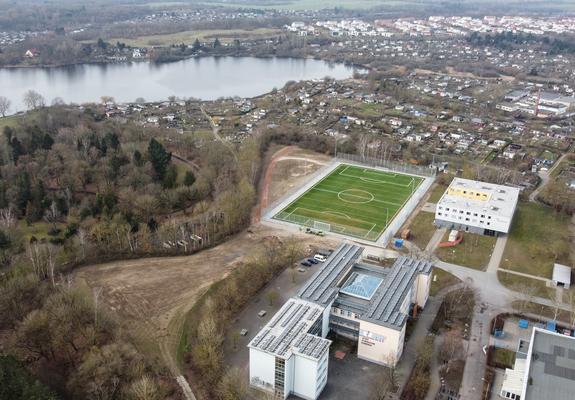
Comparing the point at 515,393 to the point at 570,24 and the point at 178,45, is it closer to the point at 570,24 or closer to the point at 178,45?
the point at 178,45

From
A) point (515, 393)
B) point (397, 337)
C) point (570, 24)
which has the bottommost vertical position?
point (515, 393)

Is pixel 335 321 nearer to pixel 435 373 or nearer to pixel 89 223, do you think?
pixel 435 373

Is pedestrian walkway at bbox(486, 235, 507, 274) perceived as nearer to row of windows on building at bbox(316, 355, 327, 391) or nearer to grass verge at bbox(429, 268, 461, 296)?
grass verge at bbox(429, 268, 461, 296)

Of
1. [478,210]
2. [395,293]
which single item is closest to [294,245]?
[395,293]

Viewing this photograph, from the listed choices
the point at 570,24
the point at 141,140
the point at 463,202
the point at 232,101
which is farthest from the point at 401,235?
the point at 570,24


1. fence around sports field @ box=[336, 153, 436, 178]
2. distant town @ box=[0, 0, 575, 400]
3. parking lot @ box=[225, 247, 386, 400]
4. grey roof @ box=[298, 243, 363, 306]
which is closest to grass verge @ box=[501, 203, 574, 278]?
distant town @ box=[0, 0, 575, 400]

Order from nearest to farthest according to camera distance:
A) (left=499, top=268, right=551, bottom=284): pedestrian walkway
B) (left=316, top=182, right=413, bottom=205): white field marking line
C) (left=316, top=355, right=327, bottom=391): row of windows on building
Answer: (left=316, top=355, right=327, bottom=391): row of windows on building < (left=499, top=268, right=551, bottom=284): pedestrian walkway < (left=316, top=182, right=413, bottom=205): white field marking line

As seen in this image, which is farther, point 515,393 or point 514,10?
point 514,10
